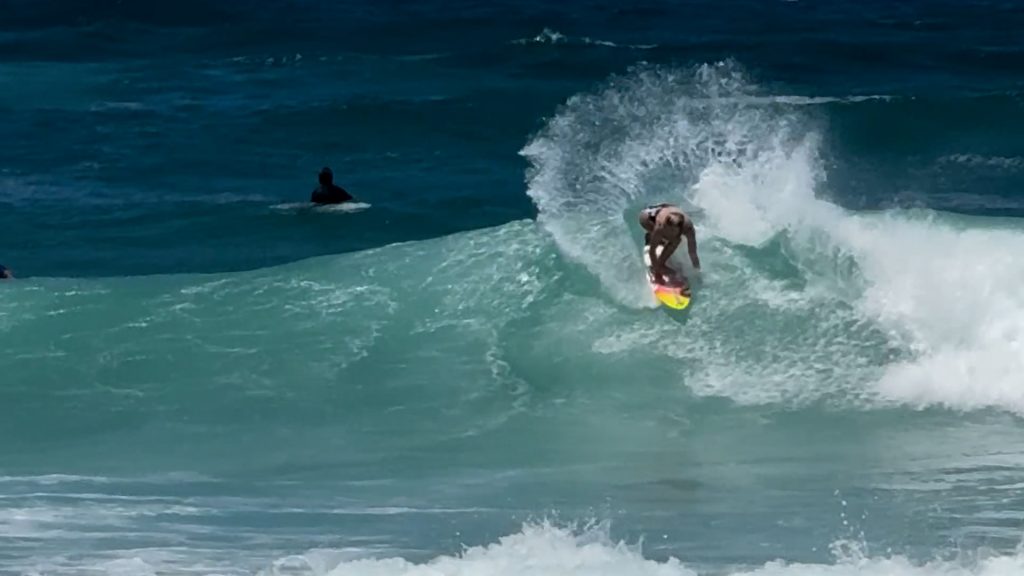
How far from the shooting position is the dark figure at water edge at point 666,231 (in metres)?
14.0

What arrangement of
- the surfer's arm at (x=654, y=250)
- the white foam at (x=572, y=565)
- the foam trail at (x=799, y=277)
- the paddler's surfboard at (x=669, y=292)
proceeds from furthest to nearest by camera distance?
the paddler's surfboard at (x=669, y=292) < the surfer's arm at (x=654, y=250) < the foam trail at (x=799, y=277) < the white foam at (x=572, y=565)

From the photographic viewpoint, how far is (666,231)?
1412cm

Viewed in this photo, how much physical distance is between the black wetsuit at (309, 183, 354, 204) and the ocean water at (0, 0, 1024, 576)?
15 centimetres

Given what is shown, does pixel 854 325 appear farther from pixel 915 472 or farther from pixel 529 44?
pixel 529 44

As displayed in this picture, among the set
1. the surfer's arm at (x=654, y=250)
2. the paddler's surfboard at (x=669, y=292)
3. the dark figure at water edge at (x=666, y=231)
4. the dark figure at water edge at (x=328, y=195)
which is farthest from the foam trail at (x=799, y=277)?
the dark figure at water edge at (x=328, y=195)

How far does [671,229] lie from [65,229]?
1159 centimetres

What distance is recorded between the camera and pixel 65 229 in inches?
903

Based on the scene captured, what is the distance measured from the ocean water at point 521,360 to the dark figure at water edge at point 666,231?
484 millimetres

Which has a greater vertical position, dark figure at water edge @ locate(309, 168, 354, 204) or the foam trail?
dark figure at water edge @ locate(309, 168, 354, 204)

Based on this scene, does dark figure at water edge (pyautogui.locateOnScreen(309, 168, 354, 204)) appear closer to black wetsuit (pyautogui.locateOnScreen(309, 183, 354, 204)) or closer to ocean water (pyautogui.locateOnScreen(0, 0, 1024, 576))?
black wetsuit (pyautogui.locateOnScreen(309, 183, 354, 204))

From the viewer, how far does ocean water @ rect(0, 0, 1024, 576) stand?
1011cm

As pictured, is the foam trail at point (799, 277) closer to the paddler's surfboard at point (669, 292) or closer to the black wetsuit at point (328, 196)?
the paddler's surfboard at point (669, 292)

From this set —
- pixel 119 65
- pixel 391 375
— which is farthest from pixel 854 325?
pixel 119 65

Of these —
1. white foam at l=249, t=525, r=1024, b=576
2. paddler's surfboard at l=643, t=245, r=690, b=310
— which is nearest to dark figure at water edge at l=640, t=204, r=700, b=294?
paddler's surfboard at l=643, t=245, r=690, b=310
